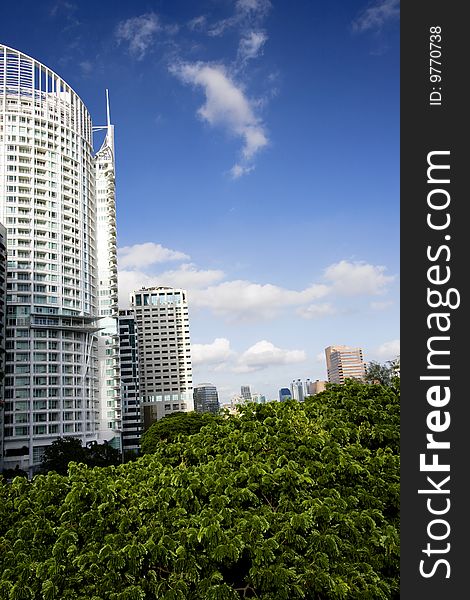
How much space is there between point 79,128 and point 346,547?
74658 mm

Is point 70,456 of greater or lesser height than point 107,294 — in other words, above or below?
below

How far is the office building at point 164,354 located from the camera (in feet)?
454

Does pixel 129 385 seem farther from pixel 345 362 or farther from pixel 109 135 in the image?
pixel 345 362

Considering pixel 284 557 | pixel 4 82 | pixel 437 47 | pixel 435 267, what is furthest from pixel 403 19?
pixel 4 82

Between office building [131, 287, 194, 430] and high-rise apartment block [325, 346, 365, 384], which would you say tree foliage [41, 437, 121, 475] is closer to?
office building [131, 287, 194, 430]

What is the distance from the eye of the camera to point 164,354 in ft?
465

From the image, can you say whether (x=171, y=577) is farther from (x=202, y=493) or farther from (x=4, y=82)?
(x=4, y=82)

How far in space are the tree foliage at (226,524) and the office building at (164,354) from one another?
126552mm

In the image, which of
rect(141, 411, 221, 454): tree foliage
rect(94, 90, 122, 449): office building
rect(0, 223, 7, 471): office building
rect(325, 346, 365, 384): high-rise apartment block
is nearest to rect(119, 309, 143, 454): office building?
rect(94, 90, 122, 449): office building

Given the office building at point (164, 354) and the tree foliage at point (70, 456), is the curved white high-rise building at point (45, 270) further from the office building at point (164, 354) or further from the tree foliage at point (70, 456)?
the office building at point (164, 354)

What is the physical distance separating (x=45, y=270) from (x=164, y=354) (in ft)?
252

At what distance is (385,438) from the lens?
13.8 m

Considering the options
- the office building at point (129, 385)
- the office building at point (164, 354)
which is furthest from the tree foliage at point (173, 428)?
the office building at point (164, 354)

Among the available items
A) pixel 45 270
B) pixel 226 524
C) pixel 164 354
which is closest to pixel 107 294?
pixel 45 270
